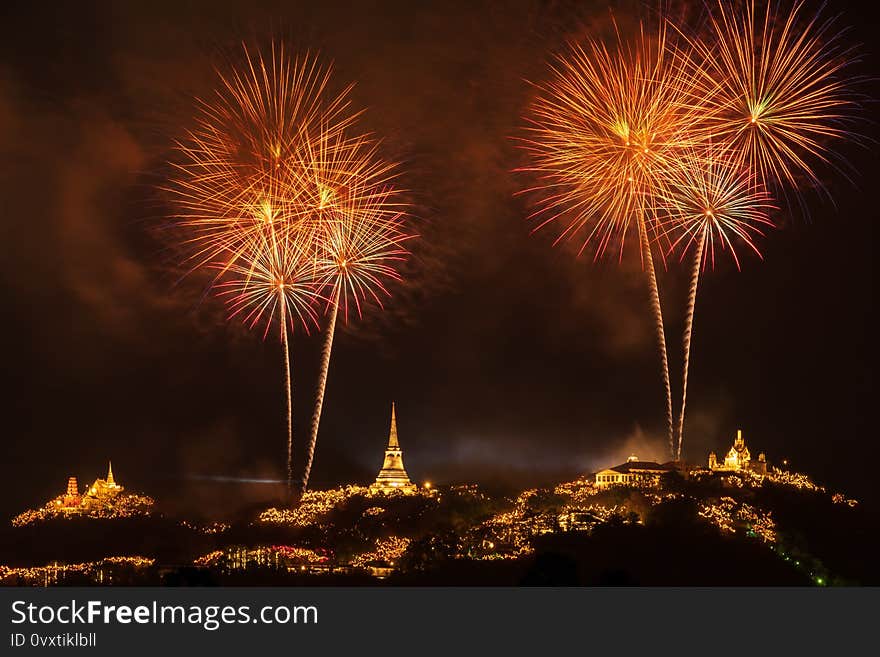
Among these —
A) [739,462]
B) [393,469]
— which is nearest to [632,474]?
[739,462]

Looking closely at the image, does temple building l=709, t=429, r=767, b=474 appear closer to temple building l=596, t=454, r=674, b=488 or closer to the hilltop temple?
temple building l=596, t=454, r=674, b=488

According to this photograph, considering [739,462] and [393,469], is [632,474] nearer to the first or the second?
[739,462]

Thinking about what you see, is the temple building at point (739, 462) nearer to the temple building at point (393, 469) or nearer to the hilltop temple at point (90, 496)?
the temple building at point (393, 469)

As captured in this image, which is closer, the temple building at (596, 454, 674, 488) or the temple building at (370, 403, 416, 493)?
the temple building at (596, 454, 674, 488)

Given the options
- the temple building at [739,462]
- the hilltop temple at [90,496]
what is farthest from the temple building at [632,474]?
the hilltop temple at [90,496]

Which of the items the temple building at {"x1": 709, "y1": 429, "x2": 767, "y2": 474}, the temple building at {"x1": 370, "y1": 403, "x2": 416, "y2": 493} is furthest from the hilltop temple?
the temple building at {"x1": 709, "y1": 429, "x2": 767, "y2": 474}
